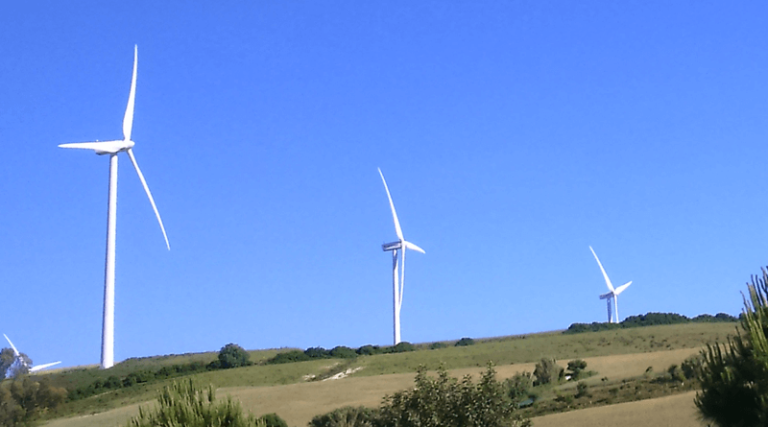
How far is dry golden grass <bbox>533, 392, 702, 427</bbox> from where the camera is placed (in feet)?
159

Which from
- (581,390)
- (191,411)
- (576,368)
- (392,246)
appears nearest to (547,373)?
(576,368)

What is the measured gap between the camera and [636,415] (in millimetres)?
50719

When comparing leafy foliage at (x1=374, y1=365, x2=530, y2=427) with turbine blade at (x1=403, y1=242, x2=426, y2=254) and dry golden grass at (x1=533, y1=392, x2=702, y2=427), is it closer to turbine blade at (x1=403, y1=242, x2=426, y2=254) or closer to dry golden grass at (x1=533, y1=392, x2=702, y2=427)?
dry golden grass at (x1=533, y1=392, x2=702, y2=427)

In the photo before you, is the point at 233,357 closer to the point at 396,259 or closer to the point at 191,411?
the point at 396,259

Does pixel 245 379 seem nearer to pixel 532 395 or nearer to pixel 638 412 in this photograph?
pixel 532 395

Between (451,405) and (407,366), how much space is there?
6655cm

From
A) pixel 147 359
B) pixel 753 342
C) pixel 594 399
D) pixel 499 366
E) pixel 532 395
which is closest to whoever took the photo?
pixel 753 342

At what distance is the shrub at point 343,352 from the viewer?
11144 cm

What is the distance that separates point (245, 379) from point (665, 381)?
42.5 m

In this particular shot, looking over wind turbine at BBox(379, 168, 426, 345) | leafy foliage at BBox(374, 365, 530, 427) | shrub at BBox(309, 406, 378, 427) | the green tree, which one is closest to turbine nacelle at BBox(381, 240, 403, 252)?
wind turbine at BBox(379, 168, 426, 345)

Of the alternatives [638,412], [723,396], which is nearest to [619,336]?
[638,412]

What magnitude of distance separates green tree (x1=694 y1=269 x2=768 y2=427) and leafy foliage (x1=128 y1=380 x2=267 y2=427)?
512 inches

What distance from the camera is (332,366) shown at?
9762 centimetres

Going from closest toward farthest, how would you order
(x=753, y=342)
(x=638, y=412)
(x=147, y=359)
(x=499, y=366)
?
1. (x=753, y=342)
2. (x=638, y=412)
3. (x=499, y=366)
4. (x=147, y=359)
